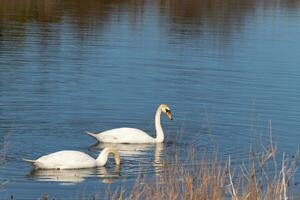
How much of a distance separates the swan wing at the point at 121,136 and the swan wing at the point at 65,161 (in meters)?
2.11

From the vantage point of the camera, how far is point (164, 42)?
32438mm

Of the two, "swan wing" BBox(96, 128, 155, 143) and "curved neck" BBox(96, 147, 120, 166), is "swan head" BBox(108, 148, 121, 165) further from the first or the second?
"swan wing" BBox(96, 128, 155, 143)

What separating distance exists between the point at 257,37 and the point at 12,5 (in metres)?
14.2

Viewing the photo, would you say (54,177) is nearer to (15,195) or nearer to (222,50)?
(15,195)

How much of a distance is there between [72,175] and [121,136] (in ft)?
8.95

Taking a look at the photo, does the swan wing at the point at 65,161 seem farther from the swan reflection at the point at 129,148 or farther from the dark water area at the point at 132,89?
the swan reflection at the point at 129,148

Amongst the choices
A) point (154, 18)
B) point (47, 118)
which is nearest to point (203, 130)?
point (47, 118)

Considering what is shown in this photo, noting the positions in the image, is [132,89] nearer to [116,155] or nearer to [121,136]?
[121,136]

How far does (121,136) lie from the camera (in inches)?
644

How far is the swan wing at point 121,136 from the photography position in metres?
16.3

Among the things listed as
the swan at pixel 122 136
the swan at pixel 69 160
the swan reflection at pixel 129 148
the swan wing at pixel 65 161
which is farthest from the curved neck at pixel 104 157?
the swan at pixel 122 136

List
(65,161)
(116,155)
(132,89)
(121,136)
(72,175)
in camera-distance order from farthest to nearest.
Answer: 1. (132,89)
2. (121,136)
3. (116,155)
4. (65,161)
5. (72,175)

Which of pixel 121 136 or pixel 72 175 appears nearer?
pixel 72 175

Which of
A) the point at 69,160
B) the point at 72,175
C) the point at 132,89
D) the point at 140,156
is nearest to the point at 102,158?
the point at 69,160
